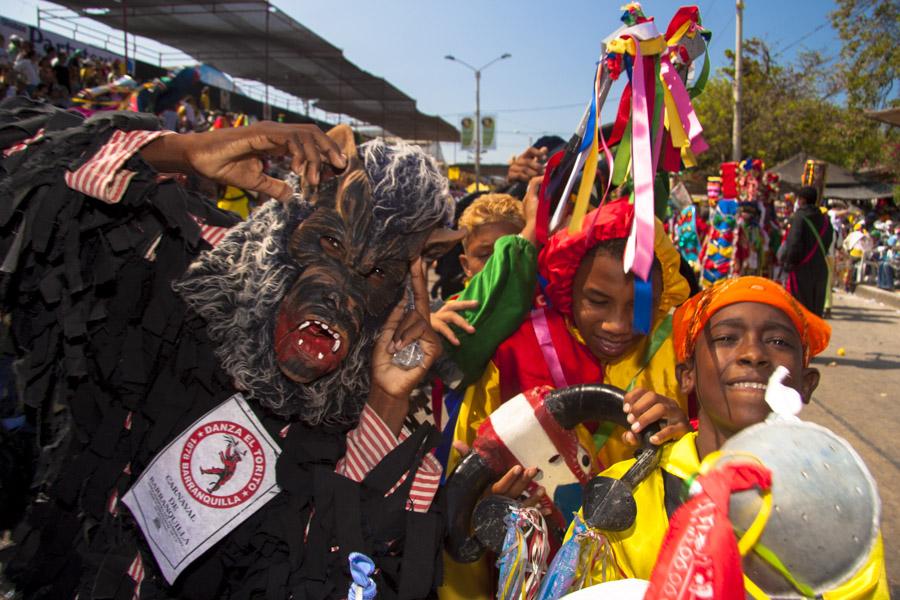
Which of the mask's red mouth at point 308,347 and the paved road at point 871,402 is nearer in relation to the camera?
the mask's red mouth at point 308,347

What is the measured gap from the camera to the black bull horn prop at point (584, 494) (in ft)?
4.67

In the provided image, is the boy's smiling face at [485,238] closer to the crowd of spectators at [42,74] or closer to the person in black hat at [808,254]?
the person in black hat at [808,254]

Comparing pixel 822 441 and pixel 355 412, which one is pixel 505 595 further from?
pixel 822 441

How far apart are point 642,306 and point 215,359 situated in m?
1.17

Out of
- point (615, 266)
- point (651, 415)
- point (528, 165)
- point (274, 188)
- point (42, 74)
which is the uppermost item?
point (42, 74)

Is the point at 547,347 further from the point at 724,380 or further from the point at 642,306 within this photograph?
the point at 724,380

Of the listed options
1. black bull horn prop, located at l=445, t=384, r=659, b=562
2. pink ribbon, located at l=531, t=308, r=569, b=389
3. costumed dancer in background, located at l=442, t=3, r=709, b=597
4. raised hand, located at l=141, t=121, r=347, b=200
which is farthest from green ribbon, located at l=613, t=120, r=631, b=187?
raised hand, located at l=141, t=121, r=347, b=200

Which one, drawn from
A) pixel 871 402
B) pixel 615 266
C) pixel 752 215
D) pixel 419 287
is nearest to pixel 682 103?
pixel 615 266

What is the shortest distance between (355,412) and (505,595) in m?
0.51

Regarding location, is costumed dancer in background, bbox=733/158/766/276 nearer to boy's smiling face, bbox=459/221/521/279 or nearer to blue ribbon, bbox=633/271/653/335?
boy's smiling face, bbox=459/221/521/279

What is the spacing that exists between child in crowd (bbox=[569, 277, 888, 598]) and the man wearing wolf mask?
1.54ft

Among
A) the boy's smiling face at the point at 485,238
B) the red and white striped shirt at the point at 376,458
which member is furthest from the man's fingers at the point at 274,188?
the boy's smiling face at the point at 485,238

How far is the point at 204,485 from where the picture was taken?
4.73 feet

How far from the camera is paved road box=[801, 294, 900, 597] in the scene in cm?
385
